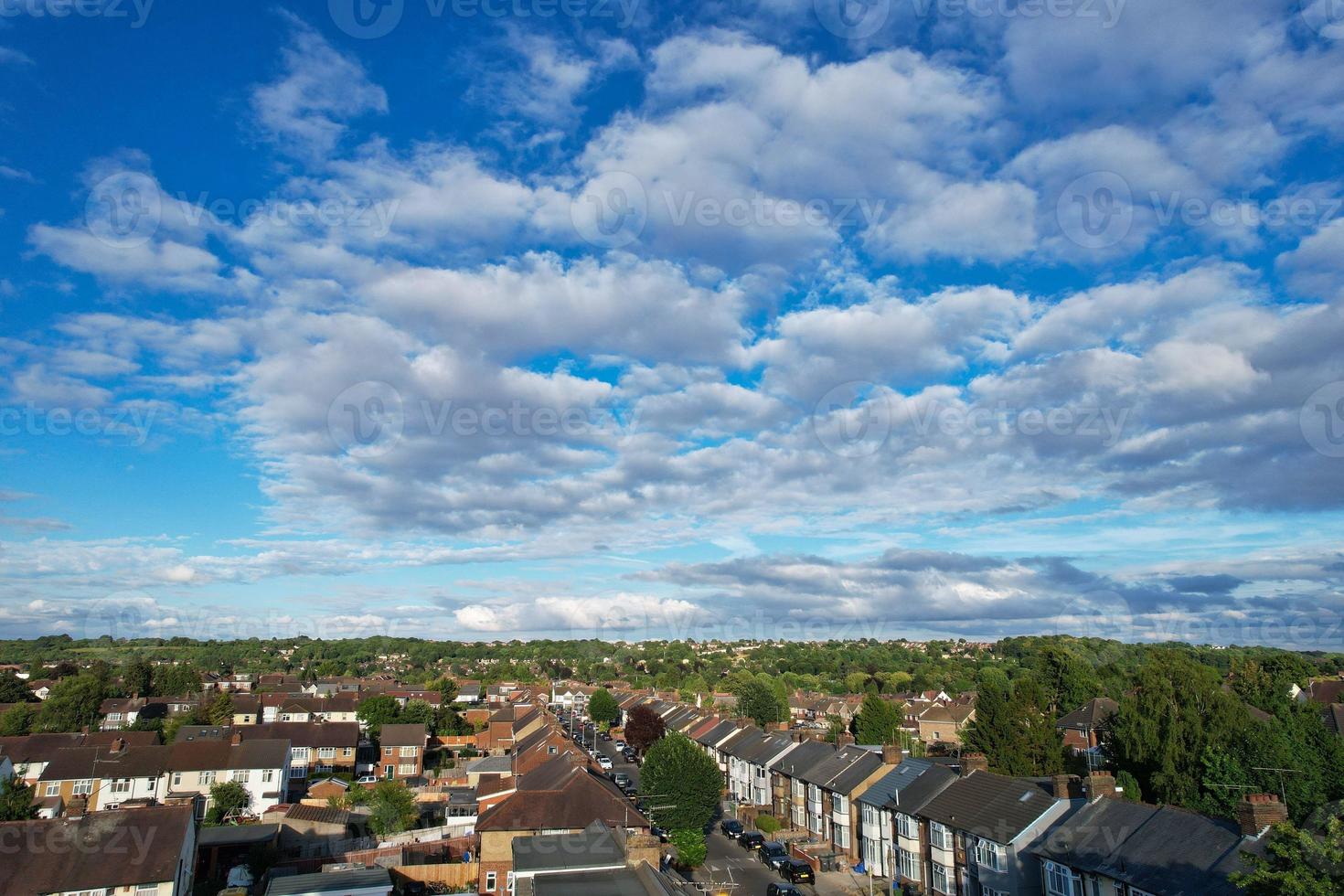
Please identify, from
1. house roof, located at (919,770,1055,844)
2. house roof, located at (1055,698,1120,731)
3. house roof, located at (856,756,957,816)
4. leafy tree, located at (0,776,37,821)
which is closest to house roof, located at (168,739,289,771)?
leafy tree, located at (0,776,37,821)

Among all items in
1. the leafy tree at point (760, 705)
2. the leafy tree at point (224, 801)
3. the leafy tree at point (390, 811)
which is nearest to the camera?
the leafy tree at point (390, 811)

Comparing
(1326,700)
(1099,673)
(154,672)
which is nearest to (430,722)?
(154,672)

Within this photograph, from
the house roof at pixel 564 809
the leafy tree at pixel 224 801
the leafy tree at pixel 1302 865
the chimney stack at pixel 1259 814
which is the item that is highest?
the leafy tree at pixel 1302 865

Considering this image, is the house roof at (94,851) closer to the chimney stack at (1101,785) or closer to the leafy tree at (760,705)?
the chimney stack at (1101,785)

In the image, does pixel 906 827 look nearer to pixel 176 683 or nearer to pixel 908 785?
pixel 908 785

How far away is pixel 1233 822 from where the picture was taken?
92.8ft

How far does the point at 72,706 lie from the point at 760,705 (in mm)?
86355

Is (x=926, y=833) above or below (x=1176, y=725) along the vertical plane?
below

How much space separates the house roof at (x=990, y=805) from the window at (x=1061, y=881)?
2009mm

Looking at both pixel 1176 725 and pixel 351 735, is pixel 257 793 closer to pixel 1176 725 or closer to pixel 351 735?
pixel 351 735

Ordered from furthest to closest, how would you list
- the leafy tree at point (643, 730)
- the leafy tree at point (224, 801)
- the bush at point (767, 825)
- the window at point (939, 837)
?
the leafy tree at point (643, 730)
the leafy tree at point (224, 801)
the bush at point (767, 825)
the window at point (939, 837)

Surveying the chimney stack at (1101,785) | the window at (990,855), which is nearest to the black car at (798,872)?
the window at (990,855)

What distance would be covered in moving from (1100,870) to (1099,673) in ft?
327

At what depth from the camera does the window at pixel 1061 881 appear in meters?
31.0
